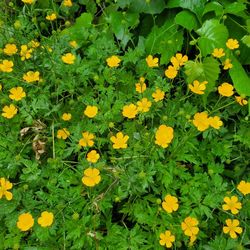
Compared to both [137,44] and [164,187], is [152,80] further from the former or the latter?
[164,187]

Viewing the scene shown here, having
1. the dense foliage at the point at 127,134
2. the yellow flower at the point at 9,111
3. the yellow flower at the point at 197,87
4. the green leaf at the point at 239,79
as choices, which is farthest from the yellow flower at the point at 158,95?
the yellow flower at the point at 9,111

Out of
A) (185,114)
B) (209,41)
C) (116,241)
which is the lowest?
(116,241)

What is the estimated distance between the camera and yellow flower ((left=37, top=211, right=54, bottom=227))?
4.96 feet

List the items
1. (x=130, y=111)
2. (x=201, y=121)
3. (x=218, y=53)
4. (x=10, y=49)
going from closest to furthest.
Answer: (x=201, y=121)
(x=130, y=111)
(x=218, y=53)
(x=10, y=49)

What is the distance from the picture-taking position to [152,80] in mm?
2008

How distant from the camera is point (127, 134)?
180 cm

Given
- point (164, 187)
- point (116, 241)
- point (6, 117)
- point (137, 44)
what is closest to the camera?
point (116, 241)

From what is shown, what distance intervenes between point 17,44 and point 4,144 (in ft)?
1.85

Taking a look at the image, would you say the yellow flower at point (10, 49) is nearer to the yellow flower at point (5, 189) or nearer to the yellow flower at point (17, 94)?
the yellow flower at point (17, 94)

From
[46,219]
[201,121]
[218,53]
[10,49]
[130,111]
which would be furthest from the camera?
[10,49]

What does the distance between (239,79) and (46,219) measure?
104cm

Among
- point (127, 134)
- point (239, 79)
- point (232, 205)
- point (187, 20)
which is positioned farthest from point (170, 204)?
point (187, 20)

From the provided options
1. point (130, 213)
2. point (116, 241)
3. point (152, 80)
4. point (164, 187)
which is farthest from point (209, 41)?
point (116, 241)

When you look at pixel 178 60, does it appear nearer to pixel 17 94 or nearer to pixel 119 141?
pixel 119 141
